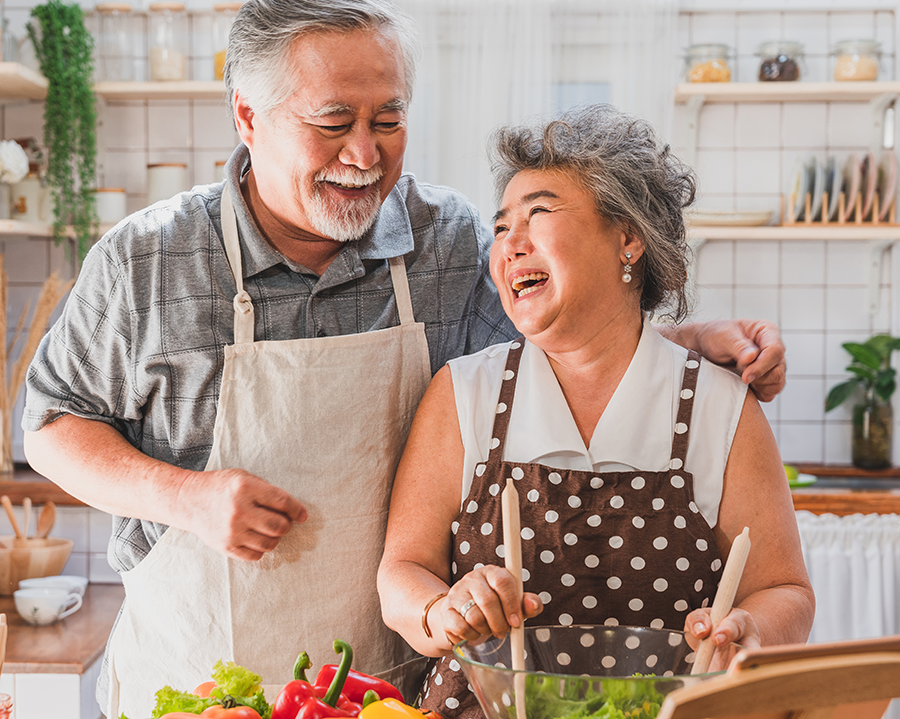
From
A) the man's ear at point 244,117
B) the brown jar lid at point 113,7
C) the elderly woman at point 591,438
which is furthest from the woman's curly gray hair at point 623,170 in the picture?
the brown jar lid at point 113,7

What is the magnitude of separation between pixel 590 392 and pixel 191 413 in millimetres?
614

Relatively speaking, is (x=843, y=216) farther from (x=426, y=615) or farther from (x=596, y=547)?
(x=426, y=615)

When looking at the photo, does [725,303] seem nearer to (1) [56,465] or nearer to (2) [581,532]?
(2) [581,532]

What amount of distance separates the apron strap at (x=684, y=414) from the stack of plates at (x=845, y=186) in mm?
1984

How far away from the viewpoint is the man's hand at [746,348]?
49.6 inches

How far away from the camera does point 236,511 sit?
1160mm

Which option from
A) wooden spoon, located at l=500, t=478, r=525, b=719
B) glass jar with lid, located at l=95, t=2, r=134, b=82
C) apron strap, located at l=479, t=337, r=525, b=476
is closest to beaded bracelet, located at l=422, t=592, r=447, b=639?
wooden spoon, located at l=500, t=478, r=525, b=719

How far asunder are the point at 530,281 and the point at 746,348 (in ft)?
1.14

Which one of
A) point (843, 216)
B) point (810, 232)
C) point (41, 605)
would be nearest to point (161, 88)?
point (41, 605)

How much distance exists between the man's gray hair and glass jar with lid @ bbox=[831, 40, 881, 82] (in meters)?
2.28

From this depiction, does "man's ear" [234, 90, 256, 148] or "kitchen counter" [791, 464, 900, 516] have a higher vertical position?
"man's ear" [234, 90, 256, 148]

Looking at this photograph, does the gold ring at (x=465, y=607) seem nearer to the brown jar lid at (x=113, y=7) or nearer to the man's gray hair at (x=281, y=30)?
the man's gray hair at (x=281, y=30)

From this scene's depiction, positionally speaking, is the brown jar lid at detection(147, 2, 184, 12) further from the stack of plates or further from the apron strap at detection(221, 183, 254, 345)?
the stack of plates

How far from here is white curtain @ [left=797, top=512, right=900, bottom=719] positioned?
2.56 m
